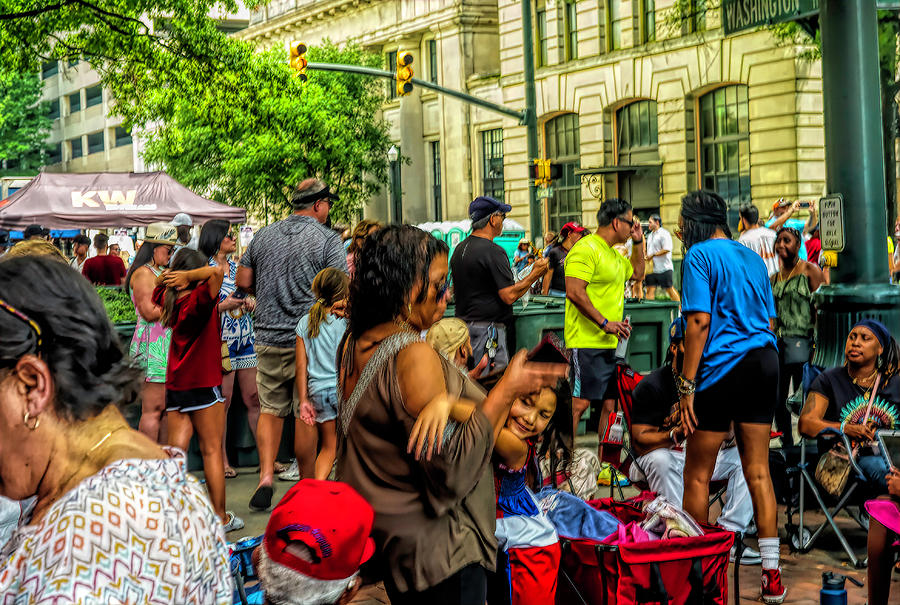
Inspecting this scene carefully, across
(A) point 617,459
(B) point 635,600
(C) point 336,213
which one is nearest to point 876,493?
(A) point 617,459

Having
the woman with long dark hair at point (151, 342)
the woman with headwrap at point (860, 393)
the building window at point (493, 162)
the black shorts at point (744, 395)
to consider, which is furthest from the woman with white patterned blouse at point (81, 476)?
the building window at point (493, 162)

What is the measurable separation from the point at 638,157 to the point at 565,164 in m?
3.46

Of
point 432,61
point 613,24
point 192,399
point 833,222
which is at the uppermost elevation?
point 432,61

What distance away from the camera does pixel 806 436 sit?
6.68m

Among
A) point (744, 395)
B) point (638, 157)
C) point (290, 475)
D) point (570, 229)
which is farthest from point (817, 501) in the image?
point (638, 157)

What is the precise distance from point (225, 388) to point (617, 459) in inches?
132

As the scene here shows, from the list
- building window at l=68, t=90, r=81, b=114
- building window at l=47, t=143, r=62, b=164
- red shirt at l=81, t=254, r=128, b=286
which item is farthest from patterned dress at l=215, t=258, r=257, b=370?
building window at l=47, t=143, r=62, b=164

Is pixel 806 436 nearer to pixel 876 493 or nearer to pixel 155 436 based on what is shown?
Answer: pixel 876 493

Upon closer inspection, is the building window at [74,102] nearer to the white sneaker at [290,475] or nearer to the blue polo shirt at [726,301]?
the white sneaker at [290,475]

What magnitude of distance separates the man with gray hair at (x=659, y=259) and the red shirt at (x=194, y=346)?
16.0 metres

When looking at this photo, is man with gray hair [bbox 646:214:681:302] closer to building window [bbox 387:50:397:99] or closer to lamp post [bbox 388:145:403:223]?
lamp post [bbox 388:145:403:223]

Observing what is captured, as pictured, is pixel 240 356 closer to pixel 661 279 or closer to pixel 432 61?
pixel 661 279

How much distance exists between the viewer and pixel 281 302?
24.5 ft

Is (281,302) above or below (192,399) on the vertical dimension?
above
